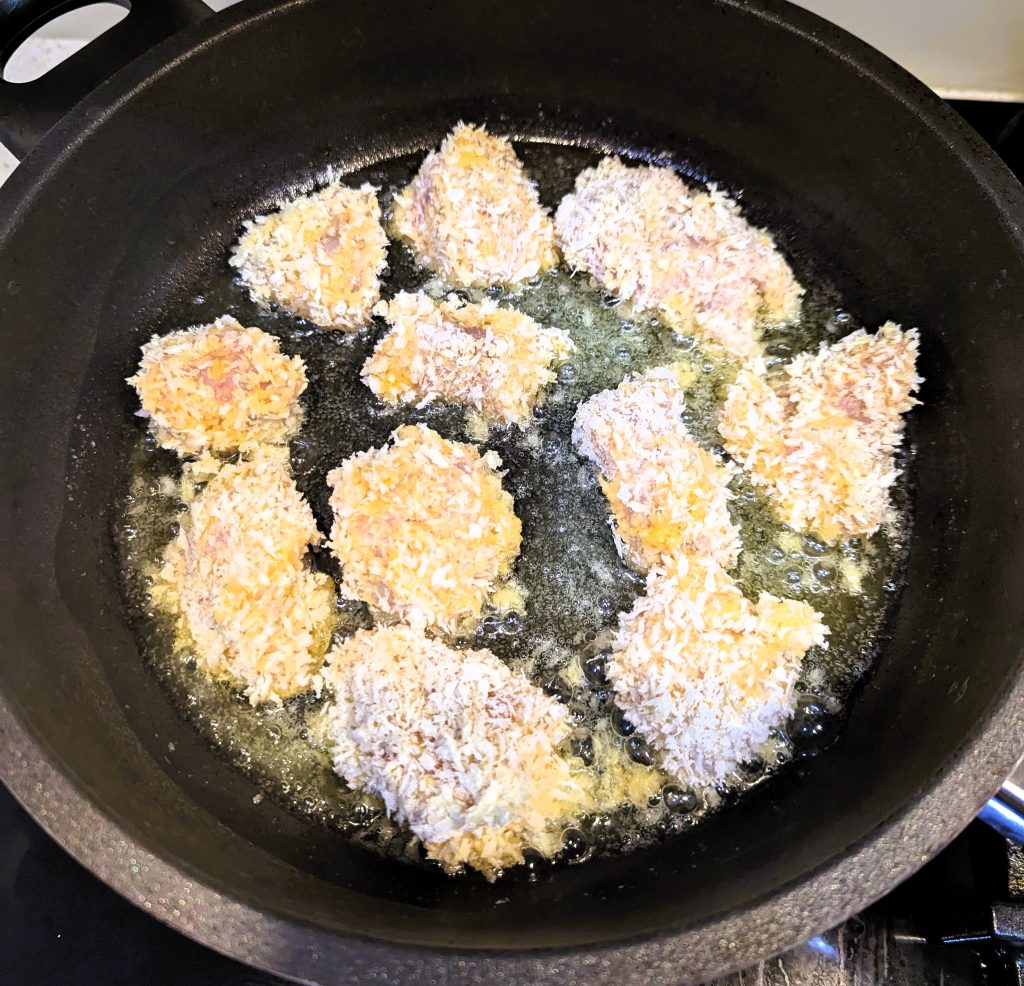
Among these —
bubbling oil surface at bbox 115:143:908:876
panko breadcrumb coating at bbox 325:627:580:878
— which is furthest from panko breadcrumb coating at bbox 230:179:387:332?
panko breadcrumb coating at bbox 325:627:580:878

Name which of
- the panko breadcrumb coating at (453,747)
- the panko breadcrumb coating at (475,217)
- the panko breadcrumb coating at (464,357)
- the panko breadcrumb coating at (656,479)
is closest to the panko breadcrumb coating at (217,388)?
the panko breadcrumb coating at (464,357)

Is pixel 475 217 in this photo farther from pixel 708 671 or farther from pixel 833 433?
pixel 708 671

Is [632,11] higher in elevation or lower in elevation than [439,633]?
higher

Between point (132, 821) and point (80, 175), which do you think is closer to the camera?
point (132, 821)

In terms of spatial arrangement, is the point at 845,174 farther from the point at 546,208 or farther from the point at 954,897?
the point at 954,897

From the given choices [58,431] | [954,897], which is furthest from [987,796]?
[58,431]

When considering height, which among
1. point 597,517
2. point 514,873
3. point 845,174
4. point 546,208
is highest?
point 845,174

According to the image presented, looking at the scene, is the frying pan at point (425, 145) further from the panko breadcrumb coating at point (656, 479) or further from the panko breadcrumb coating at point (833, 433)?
the panko breadcrumb coating at point (656, 479)

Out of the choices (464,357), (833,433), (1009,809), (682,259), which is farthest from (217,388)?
(1009,809)
